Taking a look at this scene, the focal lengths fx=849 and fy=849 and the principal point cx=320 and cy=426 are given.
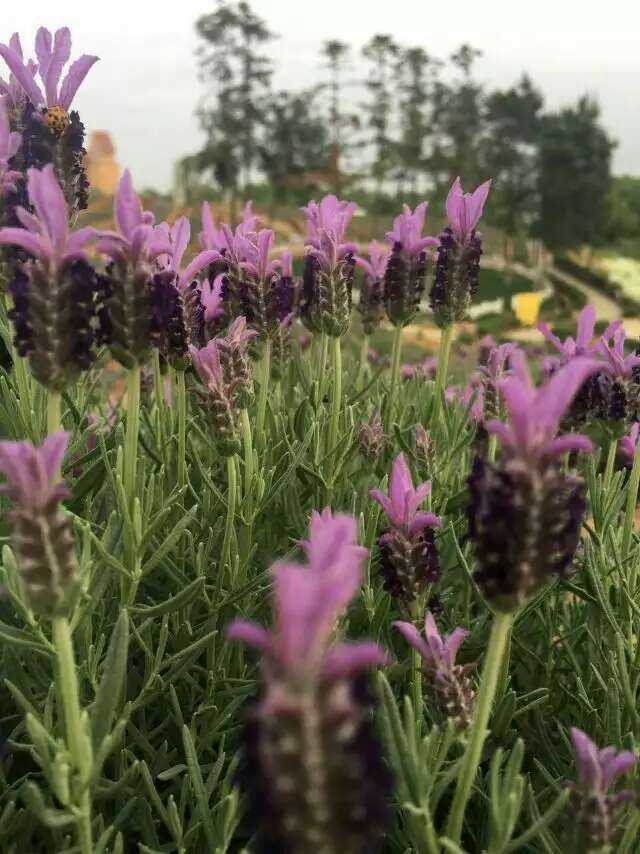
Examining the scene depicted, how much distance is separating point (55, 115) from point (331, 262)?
2.90ft

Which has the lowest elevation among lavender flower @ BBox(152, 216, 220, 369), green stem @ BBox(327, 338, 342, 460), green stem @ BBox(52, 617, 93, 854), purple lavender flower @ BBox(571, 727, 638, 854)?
purple lavender flower @ BBox(571, 727, 638, 854)

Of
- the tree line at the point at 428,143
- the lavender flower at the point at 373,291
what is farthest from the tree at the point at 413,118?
the lavender flower at the point at 373,291

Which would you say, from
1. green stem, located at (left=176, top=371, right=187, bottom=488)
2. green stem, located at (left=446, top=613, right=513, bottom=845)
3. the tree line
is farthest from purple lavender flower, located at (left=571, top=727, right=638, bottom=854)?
the tree line

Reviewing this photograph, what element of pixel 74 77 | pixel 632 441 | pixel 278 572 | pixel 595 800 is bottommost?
pixel 595 800

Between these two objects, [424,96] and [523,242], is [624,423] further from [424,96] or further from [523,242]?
[523,242]

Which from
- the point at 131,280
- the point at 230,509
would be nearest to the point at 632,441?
the point at 230,509

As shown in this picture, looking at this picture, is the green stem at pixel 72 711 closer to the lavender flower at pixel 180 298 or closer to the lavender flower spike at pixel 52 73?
the lavender flower at pixel 180 298

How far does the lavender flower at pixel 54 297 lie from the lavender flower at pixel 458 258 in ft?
4.14

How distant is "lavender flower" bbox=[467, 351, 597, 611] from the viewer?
1024 mm

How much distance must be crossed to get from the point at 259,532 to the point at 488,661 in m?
1.49

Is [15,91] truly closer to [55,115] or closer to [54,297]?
[55,115]

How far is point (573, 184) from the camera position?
32531 millimetres

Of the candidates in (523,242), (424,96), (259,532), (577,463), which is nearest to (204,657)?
(259,532)

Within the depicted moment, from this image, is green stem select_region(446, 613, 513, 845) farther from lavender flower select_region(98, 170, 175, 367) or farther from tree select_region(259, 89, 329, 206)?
tree select_region(259, 89, 329, 206)
